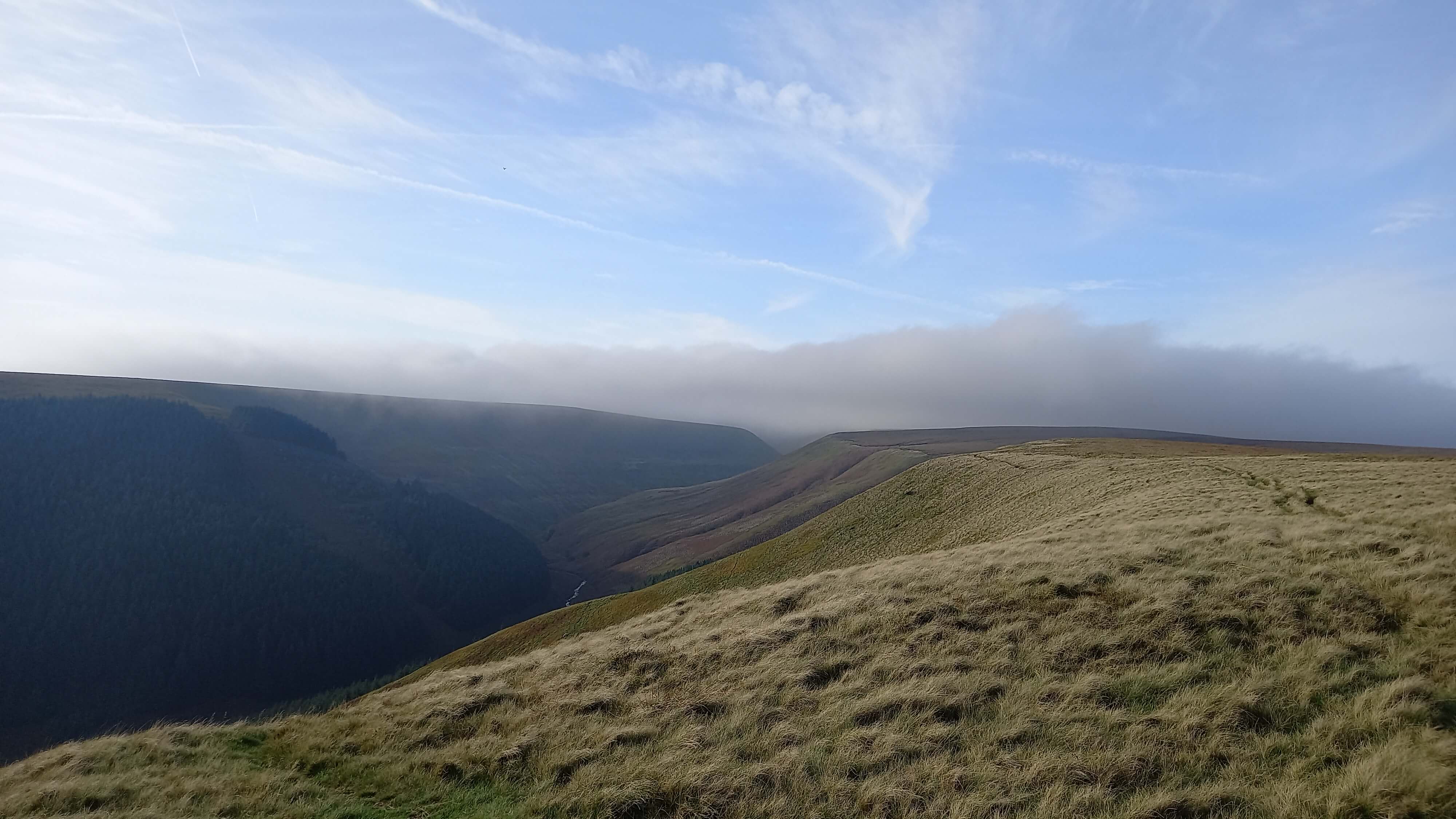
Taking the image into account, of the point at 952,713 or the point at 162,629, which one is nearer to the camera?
the point at 952,713

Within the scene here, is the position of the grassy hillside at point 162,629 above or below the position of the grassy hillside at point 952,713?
below

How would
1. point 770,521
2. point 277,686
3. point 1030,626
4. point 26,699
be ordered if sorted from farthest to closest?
point 770,521, point 277,686, point 26,699, point 1030,626

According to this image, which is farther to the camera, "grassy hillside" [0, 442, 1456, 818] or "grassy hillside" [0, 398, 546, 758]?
"grassy hillside" [0, 398, 546, 758]

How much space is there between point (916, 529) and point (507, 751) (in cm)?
4319

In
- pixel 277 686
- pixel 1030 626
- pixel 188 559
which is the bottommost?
pixel 277 686

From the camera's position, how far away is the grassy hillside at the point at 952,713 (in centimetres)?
901

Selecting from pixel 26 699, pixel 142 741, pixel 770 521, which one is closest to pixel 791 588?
pixel 142 741

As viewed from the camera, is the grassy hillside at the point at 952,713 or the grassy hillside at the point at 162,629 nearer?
the grassy hillside at the point at 952,713

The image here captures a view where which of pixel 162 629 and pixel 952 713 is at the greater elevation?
pixel 952 713

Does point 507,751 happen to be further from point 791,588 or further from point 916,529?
point 916,529

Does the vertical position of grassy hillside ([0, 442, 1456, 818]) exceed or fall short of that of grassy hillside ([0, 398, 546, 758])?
it exceeds it

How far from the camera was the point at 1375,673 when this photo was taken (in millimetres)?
10992

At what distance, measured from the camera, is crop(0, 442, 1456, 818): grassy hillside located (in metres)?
9.01

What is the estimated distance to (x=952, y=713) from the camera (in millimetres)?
11453
